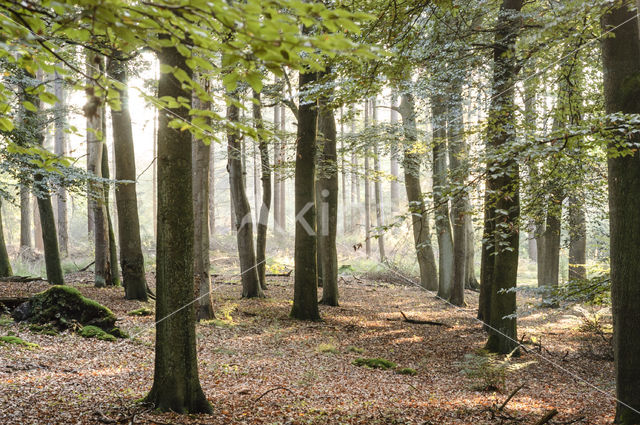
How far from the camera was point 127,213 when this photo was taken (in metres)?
10.9

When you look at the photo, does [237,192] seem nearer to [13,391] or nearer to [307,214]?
[307,214]

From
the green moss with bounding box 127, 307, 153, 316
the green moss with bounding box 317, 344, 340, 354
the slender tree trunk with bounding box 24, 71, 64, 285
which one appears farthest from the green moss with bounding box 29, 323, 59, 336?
the green moss with bounding box 317, 344, 340, 354

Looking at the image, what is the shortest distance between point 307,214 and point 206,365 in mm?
4194

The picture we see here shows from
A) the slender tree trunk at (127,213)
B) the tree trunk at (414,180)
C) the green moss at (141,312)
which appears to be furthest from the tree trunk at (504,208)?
the slender tree trunk at (127,213)

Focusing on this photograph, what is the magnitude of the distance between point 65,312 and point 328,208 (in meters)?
7.22

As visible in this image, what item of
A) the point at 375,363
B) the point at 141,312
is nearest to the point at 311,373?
the point at 375,363

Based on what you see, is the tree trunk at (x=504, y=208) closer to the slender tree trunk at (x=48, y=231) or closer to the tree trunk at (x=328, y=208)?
the tree trunk at (x=328, y=208)

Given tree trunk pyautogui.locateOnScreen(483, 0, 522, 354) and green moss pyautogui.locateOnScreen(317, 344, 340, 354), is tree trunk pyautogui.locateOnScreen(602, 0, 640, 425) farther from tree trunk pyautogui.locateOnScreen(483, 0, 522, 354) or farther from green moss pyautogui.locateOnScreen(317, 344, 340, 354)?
green moss pyautogui.locateOnScreen(317, 344, 340, 354)

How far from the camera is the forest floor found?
15.6 ft

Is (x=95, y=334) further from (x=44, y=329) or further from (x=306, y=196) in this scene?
(x=306, y=196)

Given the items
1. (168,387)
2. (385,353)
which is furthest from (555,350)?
(168,387)

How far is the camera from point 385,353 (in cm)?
875

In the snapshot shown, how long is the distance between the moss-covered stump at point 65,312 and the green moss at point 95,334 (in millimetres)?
172

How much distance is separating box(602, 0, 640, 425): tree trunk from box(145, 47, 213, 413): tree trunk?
455 centimetres
